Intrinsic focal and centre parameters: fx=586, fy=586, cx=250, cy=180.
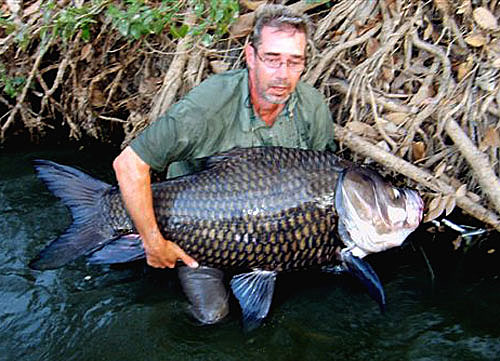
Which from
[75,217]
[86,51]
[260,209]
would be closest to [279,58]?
[260,209]

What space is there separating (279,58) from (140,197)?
0.94m

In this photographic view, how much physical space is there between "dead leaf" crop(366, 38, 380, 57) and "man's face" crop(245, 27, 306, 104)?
1006 millimetres

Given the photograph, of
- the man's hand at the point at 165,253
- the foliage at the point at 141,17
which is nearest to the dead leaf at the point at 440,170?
the man's hand at the point at 165,253

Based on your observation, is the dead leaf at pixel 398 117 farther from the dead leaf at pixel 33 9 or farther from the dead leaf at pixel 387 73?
the dead leaf at pixel 33 9

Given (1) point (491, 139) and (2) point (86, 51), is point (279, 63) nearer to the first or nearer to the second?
(1) point (491, 139)

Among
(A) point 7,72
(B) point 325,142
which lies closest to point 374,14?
(B) point 325,142

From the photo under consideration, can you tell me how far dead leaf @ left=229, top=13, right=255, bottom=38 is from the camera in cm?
378

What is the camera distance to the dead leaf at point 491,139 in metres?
3.29

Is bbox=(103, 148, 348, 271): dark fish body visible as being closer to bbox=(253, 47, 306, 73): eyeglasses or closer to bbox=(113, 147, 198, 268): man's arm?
bbox=(113, 147, 198, 268): man's arm

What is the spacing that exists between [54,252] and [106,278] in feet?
1.54

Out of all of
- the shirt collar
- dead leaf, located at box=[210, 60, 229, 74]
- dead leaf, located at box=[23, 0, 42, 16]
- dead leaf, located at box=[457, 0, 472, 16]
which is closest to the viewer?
the shirt collar

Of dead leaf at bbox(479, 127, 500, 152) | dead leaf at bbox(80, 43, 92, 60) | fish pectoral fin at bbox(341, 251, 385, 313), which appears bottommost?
fish pectoral fin at bbox(341, 251, 385, 313)

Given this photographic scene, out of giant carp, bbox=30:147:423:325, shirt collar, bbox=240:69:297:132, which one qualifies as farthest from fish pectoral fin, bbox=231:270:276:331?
shirt collar, bbox=240:69:297:132

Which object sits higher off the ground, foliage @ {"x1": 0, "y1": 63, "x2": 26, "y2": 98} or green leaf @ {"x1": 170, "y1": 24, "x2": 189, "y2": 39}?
green leaf @ {"x1": 170, "y1": 24, "x2": 189, "y2": 39}
